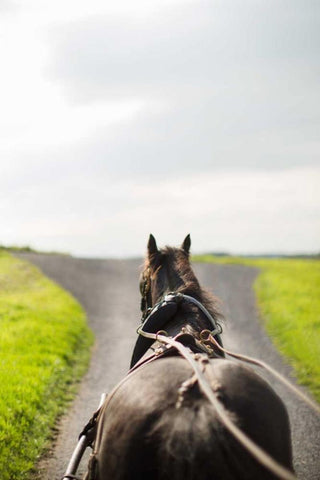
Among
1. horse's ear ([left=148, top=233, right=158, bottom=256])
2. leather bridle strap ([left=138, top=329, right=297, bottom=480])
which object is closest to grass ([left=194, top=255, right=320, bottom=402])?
horse's ear ([left=148, top=233, right=158, bottom=256])

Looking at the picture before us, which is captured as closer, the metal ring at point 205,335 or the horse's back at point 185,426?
the horse's back at point 185,426

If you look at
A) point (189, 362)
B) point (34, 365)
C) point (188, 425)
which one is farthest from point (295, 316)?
point (188, 425)

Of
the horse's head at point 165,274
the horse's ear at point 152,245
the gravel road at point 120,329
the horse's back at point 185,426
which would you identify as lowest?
the gravel road at point 120,329

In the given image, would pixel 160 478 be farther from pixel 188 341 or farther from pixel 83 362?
pixel 83 362

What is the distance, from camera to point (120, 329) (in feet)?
45.4

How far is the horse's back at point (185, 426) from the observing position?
2510 mm

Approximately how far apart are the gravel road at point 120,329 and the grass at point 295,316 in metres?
0.38

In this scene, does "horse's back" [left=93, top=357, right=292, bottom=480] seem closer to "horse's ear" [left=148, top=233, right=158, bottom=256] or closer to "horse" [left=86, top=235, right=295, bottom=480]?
"horse" [left=86, top=235, right=295, bottom=480]

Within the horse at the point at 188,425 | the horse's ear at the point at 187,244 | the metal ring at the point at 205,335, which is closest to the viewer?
the horse at the point at 188,425

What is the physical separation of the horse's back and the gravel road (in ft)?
7.20

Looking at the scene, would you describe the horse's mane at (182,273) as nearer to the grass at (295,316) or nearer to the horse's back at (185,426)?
the horse's back at (185,426)

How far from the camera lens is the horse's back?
2.51 meters

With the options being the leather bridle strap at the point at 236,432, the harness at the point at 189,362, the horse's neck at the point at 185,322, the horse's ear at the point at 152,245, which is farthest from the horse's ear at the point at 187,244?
the leather bridle strap at the point at 236,432

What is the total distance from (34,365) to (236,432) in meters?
7.15
